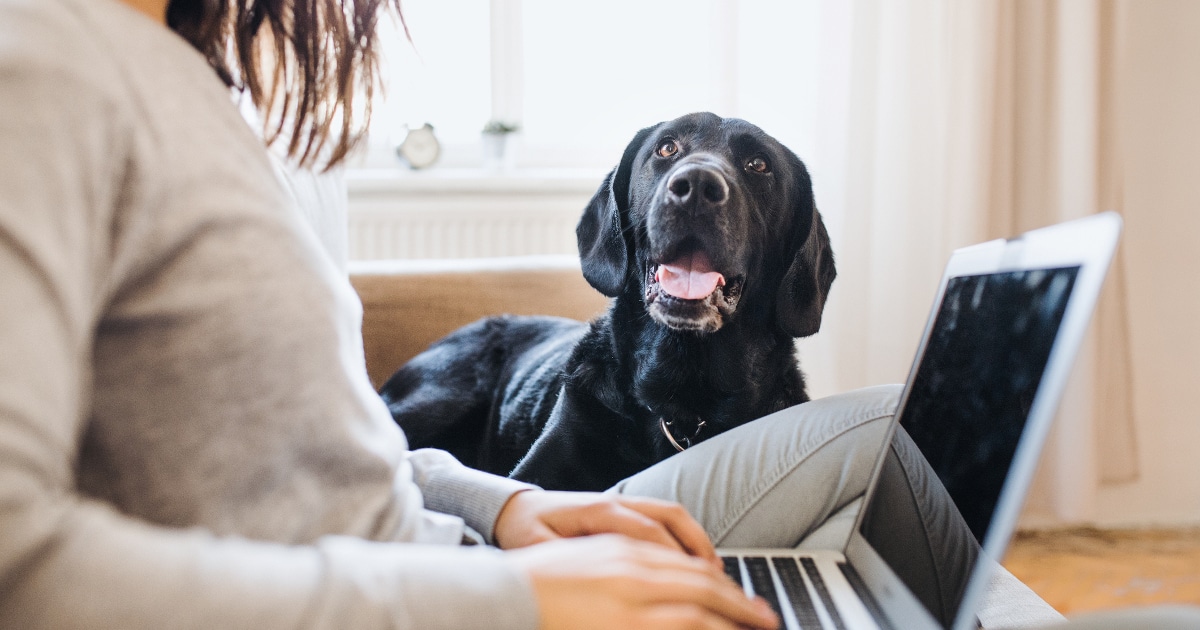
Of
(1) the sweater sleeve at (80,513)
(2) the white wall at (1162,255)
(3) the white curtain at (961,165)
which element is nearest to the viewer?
(1) the sweater sleeve at (80,513)

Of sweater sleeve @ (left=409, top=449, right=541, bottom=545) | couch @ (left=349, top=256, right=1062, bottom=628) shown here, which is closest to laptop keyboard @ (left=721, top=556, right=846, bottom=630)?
Result: sweater sleeve @ (left=409, top=449, right=541, bottom=545)

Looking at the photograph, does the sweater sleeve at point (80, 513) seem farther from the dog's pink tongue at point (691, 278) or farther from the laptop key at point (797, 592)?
the dog's pink tongue at point (691, 278)

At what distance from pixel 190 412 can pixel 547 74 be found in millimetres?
3116

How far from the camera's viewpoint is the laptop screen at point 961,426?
1.79ft

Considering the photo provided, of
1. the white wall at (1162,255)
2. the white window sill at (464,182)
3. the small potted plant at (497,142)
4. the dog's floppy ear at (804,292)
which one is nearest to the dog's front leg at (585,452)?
the dog's floppy ear at (804,292)

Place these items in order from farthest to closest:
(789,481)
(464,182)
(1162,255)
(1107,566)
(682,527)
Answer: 1. (464,182)
2. (1162,255)
3. (1107,566)
4. (789,481)
5. (682,527)

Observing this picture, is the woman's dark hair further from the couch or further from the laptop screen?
the couch

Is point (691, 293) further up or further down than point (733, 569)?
further up

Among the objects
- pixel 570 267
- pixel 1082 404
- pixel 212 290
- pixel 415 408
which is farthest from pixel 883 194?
pixel 212 290

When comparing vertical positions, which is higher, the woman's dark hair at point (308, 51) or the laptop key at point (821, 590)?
the woman's dark hair at point (308, 51)

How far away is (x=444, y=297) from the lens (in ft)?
6.14

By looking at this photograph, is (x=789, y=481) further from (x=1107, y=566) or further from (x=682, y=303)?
(x=1107, y=566)

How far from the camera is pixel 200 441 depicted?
0.45 m

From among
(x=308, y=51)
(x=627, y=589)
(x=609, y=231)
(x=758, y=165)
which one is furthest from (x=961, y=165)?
(x=627, y=589)
